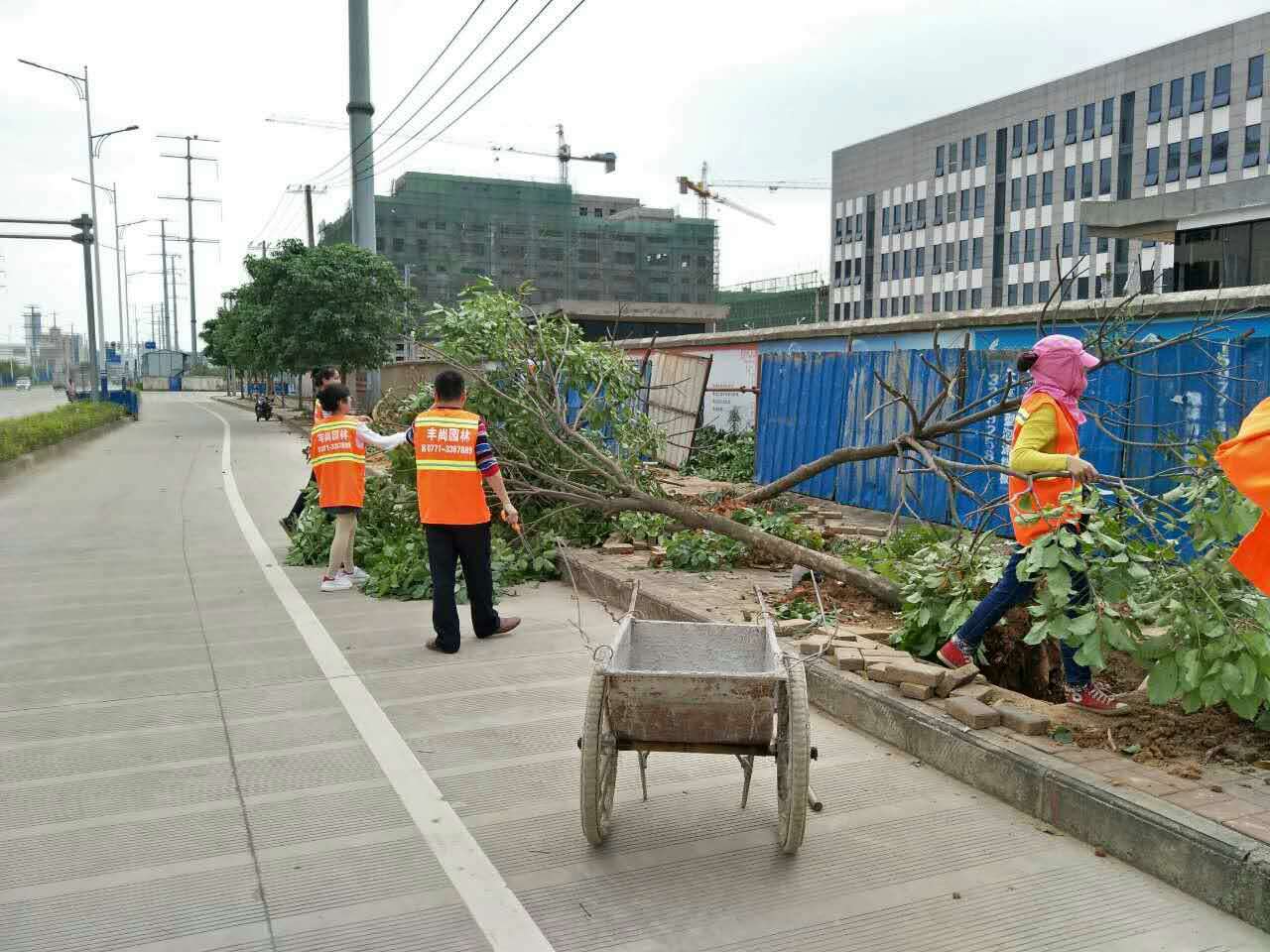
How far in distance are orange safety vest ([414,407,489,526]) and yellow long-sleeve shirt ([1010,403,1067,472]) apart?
3.40m

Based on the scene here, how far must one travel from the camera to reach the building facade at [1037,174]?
65000 mm

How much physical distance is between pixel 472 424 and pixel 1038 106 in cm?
8227

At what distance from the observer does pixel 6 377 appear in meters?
136

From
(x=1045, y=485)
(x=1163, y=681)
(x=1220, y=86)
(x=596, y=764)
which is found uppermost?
(x=1220, y=86)

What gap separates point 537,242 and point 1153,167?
210 feet

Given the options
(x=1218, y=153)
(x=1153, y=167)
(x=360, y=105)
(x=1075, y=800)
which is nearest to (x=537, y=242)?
(x=1153, y=167)

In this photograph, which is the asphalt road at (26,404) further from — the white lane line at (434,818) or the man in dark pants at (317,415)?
the white lane line at (434,818)

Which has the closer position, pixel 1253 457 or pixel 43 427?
Result: pixel 1253 457

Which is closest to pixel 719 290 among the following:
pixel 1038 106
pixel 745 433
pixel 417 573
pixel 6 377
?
pixel 1038 106

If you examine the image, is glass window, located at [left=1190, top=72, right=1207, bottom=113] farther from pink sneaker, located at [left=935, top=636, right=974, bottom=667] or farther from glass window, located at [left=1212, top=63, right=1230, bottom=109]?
pink sneaker, located at [left=935, top=636, right=974, bottom=667]

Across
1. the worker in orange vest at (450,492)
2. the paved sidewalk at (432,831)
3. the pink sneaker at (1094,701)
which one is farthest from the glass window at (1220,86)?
the pink sneaker at (1094,701)

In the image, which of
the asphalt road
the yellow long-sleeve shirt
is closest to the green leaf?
the yellow long-sleeve shirt

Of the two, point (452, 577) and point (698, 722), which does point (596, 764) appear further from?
point (452, 577)

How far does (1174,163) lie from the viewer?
227ft
